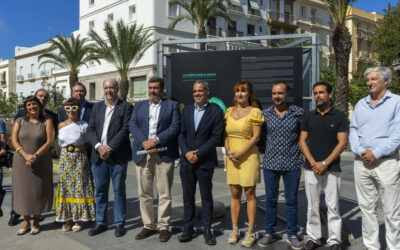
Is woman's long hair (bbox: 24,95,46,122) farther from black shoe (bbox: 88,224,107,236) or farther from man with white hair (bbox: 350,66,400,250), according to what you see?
man with white hair (bbox: 350,66,400,250)

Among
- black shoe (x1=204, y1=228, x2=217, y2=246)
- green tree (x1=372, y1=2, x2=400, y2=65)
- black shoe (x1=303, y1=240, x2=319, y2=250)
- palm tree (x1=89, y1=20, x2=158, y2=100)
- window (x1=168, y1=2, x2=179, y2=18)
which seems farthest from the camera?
window (x1=168, y1=2, x2=179, y2=18)

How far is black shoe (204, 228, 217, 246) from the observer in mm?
4273

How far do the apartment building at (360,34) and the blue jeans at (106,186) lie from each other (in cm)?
4566

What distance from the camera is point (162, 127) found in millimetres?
4520

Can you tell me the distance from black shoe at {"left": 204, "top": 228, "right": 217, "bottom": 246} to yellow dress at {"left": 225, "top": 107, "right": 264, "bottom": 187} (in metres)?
0.69

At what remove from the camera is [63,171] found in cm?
484

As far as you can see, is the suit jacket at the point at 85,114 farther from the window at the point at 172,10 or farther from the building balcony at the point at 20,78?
the building balcony at the point at 20,78

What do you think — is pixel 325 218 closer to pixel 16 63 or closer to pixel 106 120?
pixel 106 120

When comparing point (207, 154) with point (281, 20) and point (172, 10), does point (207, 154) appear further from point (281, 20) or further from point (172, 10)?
point (281, 20)

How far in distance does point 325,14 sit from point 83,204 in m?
45.8

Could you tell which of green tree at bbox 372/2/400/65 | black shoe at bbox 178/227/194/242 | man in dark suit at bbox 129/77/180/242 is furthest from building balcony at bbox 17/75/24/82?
black shoe at bbox 178/227/194/242

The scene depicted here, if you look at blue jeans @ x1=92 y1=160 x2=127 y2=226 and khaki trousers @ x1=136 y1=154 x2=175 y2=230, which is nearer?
khaki trousers @ x1=136 y1=154 x2=175 y2=230

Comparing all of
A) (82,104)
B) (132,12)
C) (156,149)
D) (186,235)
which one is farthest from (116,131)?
(132,12)

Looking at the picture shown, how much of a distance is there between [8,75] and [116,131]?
5340 cm
